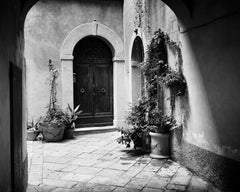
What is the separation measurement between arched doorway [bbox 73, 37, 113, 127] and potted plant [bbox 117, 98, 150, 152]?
9.93 feet

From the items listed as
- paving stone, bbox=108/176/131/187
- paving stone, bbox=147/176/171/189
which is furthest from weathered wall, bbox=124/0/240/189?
paving stone, bbox=108/176/131/187

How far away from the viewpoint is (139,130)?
6168mm

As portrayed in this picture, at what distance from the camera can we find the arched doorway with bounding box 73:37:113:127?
9195 mm

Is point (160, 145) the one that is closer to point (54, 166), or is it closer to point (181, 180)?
point (181, 180)

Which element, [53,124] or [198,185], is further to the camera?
[53,124]

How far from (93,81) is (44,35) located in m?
2.07

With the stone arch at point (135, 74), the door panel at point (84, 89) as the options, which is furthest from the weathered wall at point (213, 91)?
the door panel at point (84, 89)

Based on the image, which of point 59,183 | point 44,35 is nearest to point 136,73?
point 44,35

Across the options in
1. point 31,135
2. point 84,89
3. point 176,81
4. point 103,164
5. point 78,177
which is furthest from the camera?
point 84,89

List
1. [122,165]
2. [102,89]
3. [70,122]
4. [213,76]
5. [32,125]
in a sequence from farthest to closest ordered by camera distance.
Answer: [102,89] < [32,125] < [70,122] < [122,165] < [213,76]

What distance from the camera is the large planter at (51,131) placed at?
25.3ft

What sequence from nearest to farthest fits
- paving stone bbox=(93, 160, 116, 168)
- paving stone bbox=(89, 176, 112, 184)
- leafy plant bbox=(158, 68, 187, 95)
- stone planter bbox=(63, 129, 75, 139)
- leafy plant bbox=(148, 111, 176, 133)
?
paving stone bbox=(89, 176, 112, 184) → leafy plant bbox=(158, 68, 187, 95) → paving stone bbox=(93, 160, 116, 168) → leafy plant bbox=(148, 111, 176, 133) → stone planter bbox=(63, 129, 75, 139)

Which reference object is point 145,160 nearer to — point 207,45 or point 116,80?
point 207,45

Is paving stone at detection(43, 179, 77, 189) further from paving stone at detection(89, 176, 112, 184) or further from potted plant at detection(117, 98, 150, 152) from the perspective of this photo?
potted plant at detection(117, 98, 150, 152)
